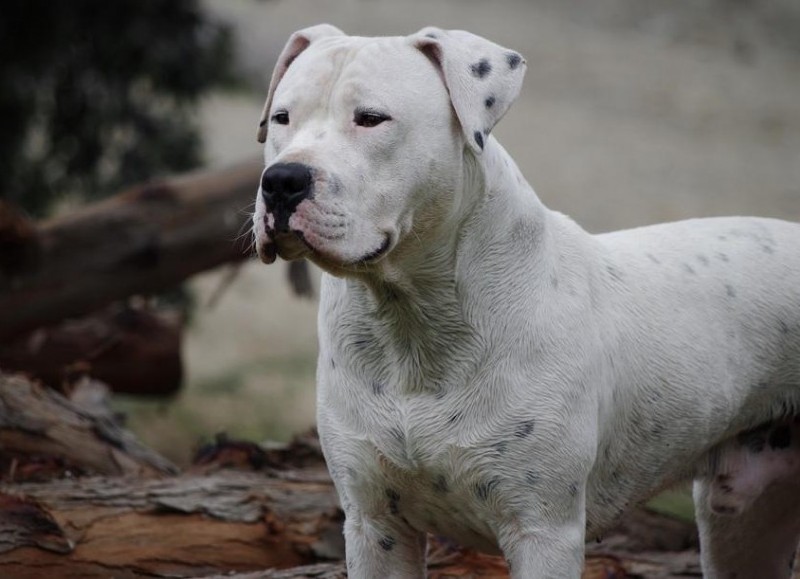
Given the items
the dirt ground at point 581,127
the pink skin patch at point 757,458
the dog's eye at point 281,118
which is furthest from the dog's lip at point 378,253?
the dirt ground at point 581,127

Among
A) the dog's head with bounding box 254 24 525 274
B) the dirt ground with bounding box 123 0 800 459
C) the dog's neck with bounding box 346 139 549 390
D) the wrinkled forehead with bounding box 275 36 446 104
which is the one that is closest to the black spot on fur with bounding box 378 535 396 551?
the dog's neck with bounding box 346 139 549 390

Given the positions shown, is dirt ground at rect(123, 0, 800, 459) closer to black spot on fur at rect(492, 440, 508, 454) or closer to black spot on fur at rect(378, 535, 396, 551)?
black spot on fur at rect(378, 535, 396, 551)

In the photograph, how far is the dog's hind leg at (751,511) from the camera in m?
4.63

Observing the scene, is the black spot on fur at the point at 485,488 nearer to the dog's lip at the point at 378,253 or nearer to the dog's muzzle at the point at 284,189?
the dog's lip at the point at 378,253

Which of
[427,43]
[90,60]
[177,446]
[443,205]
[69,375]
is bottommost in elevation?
[177,446]

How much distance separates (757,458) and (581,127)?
14.0m

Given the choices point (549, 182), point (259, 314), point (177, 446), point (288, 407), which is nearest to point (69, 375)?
point (177, 446)

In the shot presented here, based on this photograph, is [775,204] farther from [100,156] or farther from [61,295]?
[61,295]

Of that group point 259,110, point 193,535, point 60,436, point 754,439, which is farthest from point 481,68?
point 259,110

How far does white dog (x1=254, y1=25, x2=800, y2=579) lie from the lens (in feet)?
12.1

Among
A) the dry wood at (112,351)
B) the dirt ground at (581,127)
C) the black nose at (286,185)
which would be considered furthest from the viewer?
the dirt ground at (581,127)

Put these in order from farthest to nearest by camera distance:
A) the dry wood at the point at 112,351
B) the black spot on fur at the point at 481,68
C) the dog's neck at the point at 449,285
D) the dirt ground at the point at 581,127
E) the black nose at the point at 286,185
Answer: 1. the dirt ground at the point at 581,127
2. the dry wood at the point at 112,351
3. the dog's neck at the point at 449,285
4. the black spot on fur at the point at 481,68
5. the black nose at the point at 286,185

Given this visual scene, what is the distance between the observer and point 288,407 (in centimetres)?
1105

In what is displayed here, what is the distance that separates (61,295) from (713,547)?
15.3 ft
